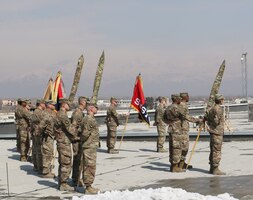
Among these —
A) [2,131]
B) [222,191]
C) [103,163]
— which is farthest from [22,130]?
[2,131]

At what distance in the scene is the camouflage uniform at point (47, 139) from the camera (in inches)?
550

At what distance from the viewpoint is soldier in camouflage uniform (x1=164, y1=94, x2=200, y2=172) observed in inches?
547

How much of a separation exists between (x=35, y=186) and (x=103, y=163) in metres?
4.41

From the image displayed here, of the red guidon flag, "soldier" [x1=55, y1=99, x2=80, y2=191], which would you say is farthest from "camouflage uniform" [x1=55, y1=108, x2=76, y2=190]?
the red guidon flag

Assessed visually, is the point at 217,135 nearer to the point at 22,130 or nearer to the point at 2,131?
the point at 22,130

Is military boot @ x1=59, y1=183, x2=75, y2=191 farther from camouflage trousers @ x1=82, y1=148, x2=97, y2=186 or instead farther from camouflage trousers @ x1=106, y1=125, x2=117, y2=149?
camouflage trousers @ x1=106, y1=125, x2=117, y2=149

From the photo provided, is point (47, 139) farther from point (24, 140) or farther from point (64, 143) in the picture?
point (24, 140)

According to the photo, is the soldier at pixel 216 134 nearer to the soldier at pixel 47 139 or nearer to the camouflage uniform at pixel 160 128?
the soldier at pixel 47 139

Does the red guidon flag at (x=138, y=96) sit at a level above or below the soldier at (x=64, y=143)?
above

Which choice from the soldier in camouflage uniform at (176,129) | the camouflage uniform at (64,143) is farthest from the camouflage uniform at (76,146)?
the soldier in camouflage uniform at (176,129)

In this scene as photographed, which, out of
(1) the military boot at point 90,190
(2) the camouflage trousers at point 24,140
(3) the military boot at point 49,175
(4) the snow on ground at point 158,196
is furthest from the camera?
(2) the camouflage trousers at point 24,140

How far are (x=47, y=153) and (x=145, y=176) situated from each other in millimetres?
2634

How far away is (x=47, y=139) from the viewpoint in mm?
14258

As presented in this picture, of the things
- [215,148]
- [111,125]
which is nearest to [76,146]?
[215,148]
